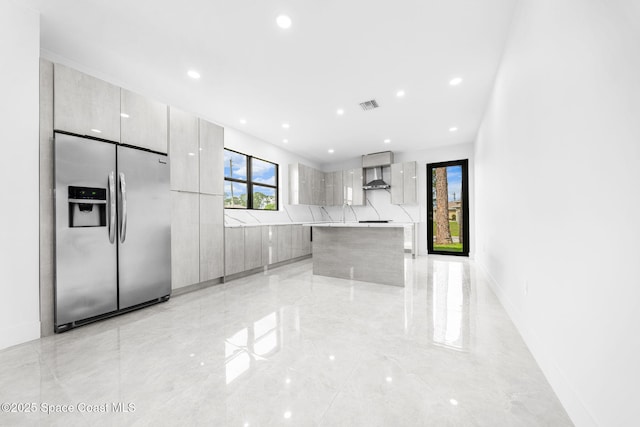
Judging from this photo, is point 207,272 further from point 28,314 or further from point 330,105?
point 330,105

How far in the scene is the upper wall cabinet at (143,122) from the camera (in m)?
2.62

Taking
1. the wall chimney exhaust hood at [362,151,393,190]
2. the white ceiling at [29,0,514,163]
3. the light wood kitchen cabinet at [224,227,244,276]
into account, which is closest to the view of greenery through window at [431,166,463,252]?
the wall chimney exhaust hood at [362,151,393,190]

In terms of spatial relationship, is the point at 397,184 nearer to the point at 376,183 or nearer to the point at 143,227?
the point at 376,183

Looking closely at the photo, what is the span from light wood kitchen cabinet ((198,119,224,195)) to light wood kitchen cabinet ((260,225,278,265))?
128cm

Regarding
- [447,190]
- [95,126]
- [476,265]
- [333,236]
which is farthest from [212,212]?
[447,190]

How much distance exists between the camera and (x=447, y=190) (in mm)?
6191

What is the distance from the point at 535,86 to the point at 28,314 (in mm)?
4383

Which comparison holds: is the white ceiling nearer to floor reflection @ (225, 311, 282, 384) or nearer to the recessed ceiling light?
the recessed ceiling light

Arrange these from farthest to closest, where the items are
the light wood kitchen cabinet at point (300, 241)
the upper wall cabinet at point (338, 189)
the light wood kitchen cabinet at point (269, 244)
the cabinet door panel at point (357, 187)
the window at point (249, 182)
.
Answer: the upper wall cabinet at point (338, 189) < the cabinet door panel at point (357, 187) < the light wood kitchen cabinet at point (300, 241) < the window at point (249, 182) < the light wood kitchen cabinet at point (269, 244)

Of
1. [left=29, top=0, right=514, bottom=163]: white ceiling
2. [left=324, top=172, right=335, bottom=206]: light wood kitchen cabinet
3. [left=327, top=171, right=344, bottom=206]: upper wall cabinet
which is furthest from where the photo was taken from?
[left=324, top=172, right=335, bottom=206]: light wood kitchen cabinet

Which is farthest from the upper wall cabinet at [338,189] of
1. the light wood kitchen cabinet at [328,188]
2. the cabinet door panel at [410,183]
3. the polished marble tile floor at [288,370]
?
the polished marble tile floor at [288,370]

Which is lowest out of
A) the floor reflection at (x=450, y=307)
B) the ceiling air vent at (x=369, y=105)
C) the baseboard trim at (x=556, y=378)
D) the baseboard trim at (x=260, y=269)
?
the baseboard trim at (x=260, y=269)

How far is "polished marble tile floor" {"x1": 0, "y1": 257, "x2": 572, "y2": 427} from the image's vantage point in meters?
1.20

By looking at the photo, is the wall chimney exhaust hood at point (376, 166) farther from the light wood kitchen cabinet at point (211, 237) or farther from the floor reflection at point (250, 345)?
the floor reflection at point (250, 345)
